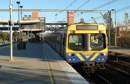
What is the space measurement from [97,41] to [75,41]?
1289mm

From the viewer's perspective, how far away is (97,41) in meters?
20.5

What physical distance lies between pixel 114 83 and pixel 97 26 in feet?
11.9

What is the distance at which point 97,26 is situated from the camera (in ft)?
67.1

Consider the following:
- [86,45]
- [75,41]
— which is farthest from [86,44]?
[75,41]

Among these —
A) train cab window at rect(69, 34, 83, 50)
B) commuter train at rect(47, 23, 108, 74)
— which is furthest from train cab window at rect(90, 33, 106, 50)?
train cab window at rect(69, 34, 83, 50)

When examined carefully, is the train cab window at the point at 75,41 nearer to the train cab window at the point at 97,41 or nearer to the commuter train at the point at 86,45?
the commuter train at the point at 86,45

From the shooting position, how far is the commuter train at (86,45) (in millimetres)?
20094

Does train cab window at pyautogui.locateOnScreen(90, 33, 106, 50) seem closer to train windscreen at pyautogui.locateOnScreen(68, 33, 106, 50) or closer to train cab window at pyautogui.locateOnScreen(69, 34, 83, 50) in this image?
train windscreen at pyautogui.locateOnScreen(68, 33, 106, 50)

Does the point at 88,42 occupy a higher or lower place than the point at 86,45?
higher

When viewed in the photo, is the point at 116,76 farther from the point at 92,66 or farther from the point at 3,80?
the point at 3,80

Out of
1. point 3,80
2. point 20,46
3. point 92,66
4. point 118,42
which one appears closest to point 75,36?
point 92,66

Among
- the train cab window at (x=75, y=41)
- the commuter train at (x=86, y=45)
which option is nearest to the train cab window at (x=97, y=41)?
the commuter train at (x=86, y=45)

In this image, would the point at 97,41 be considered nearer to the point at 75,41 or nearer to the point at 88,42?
the point at 88,42

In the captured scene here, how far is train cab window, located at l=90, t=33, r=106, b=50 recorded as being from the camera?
20.3m
